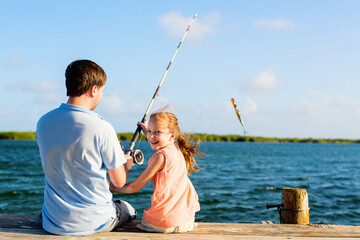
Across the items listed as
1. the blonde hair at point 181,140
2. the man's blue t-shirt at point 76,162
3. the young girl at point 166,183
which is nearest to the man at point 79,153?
the man's blue t-shirt at point 76,162

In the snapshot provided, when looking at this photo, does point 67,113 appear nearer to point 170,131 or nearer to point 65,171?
point 65,171

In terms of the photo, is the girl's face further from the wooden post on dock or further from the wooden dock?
the wooden post on dock

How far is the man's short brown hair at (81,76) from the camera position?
97.7 inches

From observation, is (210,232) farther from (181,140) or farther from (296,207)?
(296,207)

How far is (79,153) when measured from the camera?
2.52 metres

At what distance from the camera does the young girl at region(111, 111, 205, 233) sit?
3012mm

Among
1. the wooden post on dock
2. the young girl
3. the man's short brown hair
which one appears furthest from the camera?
the wooden post on dock

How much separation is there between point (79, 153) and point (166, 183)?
81cm

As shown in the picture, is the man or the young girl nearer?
the man

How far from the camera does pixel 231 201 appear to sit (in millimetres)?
12383

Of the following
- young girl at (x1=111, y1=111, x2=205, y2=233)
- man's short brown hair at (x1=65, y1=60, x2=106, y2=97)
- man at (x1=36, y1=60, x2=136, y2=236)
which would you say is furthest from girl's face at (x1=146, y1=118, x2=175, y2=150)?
man's short brown hair at (x1=65, y1=60, x2=106, y2=97)

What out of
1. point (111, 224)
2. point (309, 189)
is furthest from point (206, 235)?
point (309, 189)

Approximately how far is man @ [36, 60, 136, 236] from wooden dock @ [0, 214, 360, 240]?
1.05 ft

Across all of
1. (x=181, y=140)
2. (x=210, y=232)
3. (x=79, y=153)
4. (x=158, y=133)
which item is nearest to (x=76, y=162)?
(x=79, y=153)
